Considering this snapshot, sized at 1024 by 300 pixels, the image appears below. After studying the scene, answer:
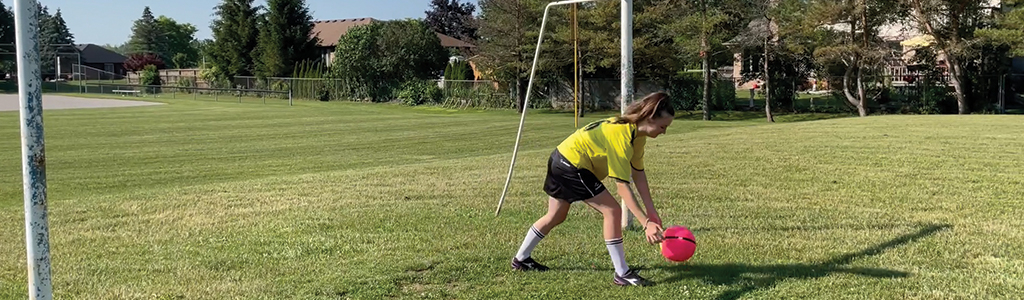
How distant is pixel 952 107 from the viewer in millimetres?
37719

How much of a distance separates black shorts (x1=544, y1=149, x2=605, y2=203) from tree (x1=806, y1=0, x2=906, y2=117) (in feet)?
105

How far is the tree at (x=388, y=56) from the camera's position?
54656 mm

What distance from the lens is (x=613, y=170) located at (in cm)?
506

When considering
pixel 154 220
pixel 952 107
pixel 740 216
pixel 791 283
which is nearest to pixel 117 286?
pixel 154 220

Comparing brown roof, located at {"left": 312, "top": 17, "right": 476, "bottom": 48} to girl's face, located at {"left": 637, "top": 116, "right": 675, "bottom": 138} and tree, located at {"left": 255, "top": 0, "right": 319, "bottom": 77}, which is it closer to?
tree, located at {"left": 255, "top": 0, "right": 319, "bottom": 77}

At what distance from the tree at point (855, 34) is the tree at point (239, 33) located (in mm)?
52053

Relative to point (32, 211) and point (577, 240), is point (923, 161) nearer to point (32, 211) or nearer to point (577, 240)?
point (577, 240)

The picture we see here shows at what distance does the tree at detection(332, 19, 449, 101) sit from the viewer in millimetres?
54656

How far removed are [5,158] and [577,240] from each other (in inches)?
561

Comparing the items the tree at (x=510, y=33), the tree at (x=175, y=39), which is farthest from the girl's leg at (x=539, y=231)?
the tree at (x=175, y=39)

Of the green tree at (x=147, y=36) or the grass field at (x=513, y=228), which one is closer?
the grass field at (x=513, y=228)

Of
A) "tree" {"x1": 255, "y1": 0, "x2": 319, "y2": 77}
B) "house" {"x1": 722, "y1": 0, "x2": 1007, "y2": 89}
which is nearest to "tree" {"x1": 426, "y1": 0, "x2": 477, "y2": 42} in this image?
"tree" {"x1": 255, "y1": 0, "x2": 319, "y2": 77}

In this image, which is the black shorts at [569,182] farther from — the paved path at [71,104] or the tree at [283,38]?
the tree at [283,38]

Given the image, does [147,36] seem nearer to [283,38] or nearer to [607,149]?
[283,38]
